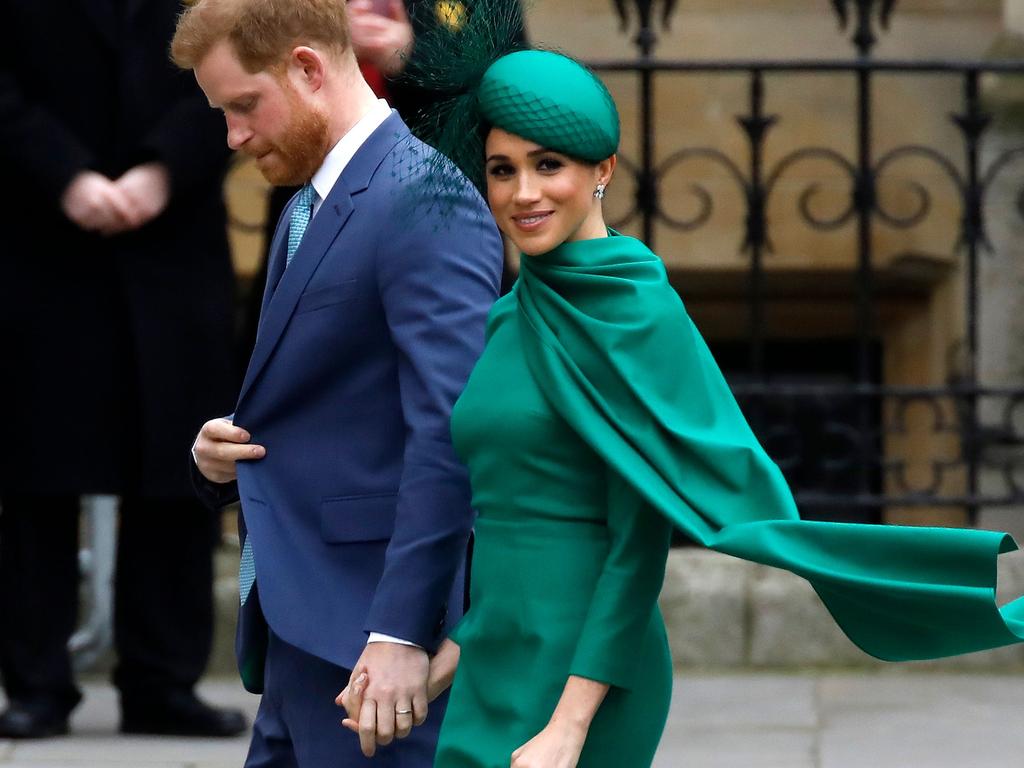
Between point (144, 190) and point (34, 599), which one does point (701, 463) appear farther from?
point (34, 599)

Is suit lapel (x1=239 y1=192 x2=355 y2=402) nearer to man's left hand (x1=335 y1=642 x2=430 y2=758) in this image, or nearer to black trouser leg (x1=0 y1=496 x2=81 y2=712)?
man's left hand (x1=335 y1=642 x2=430 y2=758)

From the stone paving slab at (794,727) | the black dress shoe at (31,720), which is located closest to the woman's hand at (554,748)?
the stone paving slab at (794,727)

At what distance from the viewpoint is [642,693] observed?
2699 millimetres

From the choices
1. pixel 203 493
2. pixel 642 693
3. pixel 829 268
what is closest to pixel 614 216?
pixel 829 268

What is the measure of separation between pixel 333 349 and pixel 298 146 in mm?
286

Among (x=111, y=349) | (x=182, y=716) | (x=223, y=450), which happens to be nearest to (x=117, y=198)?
(x=111, y=349)

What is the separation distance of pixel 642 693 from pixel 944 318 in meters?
4.81

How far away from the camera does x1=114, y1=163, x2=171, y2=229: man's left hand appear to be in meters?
4.98

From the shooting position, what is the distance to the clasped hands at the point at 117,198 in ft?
16.2

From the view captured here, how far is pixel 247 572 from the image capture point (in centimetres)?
313

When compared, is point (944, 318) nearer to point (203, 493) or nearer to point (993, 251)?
point (993, 251)

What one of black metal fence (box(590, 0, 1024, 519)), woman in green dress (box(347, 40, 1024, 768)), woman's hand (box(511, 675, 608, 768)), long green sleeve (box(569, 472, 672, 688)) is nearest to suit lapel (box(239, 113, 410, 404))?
woman in green dress (box(347, 40, 1024, 768))

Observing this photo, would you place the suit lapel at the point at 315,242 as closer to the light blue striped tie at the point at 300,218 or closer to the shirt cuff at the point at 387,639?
the light blue striped tie at the point at 300,218

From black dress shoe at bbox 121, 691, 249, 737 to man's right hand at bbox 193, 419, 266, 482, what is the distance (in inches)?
81.1
